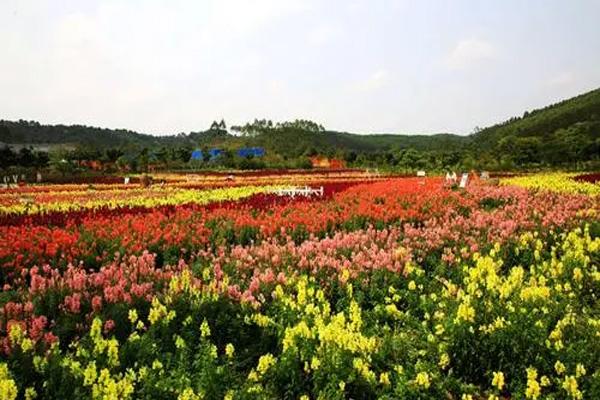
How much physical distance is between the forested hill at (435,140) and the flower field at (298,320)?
50681mm

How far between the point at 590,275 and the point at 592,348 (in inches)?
107

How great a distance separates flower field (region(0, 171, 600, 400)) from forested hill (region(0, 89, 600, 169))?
50681 millimetres

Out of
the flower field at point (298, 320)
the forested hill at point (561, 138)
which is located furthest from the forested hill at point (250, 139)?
the flower field at point (298, 320)

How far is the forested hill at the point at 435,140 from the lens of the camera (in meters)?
67.2

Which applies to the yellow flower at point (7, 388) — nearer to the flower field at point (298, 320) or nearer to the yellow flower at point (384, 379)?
the flower field at point (298, 320)

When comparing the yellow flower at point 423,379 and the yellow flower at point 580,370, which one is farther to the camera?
the yellow flower at point 580,370

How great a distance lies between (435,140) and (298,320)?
15658 cm

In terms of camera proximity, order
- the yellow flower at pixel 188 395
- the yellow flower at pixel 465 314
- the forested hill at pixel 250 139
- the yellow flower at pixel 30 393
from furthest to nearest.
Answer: the forested hill at pixel 250 139 < the yellow flower at pixel 465 314 < the yellow flower at pixel 30 393 < the yellow flower at pixel 188 395

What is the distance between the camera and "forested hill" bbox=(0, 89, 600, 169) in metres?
67.2

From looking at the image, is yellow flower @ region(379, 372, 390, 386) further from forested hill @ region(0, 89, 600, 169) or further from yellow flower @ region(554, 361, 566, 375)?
forested hill @ region(0, 89, 600, 169)

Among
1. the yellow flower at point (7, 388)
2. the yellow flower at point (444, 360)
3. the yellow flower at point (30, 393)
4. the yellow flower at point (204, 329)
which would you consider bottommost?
the yellow flower at point (444, 360)

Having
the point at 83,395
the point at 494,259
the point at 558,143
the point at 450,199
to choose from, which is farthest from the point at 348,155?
the point at 83,395

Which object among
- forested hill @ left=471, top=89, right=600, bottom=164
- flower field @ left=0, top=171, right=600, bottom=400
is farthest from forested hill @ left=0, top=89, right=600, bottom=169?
flower field @ left=0, top=171, right=600, bottom=400

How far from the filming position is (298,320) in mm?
5680
